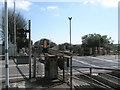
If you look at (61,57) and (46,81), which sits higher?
(61,57)

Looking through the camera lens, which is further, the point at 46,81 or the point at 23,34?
the point at 23,34

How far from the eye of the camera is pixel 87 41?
1967 inches

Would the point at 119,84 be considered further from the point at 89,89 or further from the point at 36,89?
the point at 36,89

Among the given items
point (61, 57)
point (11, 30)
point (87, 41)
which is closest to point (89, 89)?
point (61, 57)

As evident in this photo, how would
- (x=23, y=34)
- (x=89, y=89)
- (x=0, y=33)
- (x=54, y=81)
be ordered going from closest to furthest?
(x=89, y=89), (x=54, y=81), (x=23, y=34), (x=0, y=33)

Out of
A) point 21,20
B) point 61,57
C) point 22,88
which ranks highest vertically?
point 21,20

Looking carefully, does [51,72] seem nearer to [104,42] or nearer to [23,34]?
[23,34]

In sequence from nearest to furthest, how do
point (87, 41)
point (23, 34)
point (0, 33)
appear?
point (23, 34), point (0, 33), point (87, 41)

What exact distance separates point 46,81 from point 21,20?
105 feet

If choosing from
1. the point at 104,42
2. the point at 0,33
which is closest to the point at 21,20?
the point at 0,33

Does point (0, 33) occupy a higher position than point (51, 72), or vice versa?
point (0, 33)

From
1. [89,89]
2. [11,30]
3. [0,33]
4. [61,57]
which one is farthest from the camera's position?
[11,30]

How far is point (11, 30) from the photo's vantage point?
35.6 meters

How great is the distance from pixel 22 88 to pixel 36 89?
0.60 m
